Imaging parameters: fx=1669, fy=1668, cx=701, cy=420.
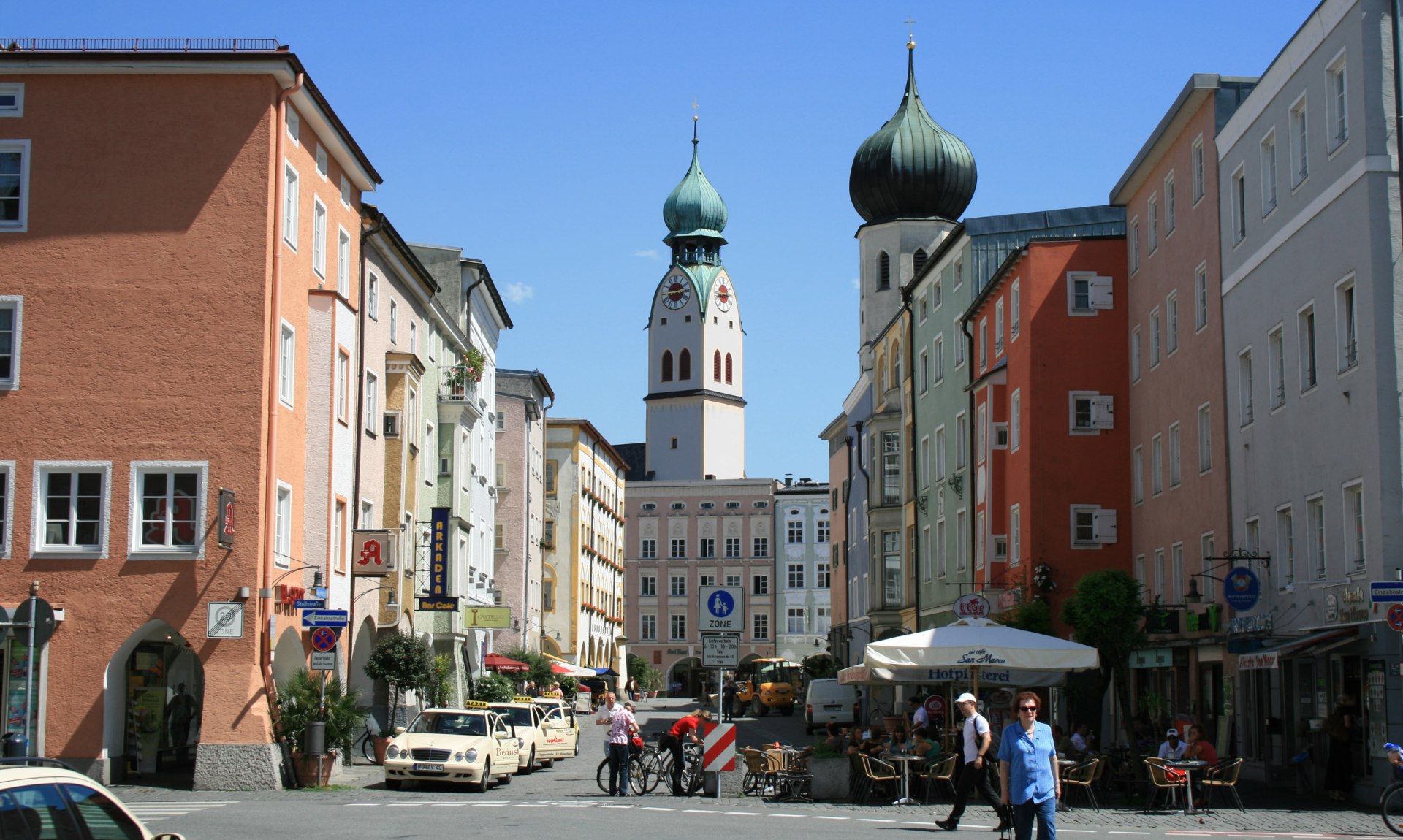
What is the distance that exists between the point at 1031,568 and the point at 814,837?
79.8ft

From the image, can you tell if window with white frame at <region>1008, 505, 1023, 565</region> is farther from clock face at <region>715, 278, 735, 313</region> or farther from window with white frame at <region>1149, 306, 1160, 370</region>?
clock face at <region>715, 278, 735, 313</region>

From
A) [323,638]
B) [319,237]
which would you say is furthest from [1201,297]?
[323,638]

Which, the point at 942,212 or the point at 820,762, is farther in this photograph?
the point at 942,212

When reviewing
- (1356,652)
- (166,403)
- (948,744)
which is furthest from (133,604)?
(1356,652)

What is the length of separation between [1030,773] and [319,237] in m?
21.9

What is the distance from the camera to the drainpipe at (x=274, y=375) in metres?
27.9

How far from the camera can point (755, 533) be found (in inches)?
4929

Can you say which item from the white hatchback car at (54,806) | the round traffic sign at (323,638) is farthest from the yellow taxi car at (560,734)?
the white hatchback car at (54,806)

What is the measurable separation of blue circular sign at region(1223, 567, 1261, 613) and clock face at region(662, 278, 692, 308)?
359ft

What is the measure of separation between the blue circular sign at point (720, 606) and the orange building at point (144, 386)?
8.33 meters

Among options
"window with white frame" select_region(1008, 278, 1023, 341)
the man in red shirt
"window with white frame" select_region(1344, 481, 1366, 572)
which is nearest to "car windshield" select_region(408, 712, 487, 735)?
the man in red shirt

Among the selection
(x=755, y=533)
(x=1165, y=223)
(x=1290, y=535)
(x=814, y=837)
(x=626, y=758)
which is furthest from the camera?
(x=755, y=533)

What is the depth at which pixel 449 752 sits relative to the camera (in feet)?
89.8

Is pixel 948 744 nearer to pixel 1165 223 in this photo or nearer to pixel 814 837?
pixel 814 837
